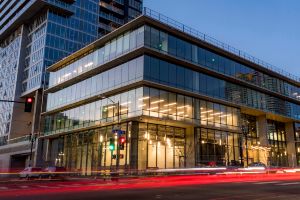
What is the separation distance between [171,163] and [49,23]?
1804 inches

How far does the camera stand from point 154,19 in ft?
135

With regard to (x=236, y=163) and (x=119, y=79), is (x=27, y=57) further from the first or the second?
(x=236, y=163)

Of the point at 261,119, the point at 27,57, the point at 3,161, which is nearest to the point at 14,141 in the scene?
the point at 3,161

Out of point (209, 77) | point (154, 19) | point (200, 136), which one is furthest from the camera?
point (209, 77)

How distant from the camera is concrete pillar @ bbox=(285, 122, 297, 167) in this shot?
201 ft

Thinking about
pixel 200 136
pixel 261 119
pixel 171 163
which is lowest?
pixel 171 163

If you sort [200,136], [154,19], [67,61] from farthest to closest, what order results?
[67,61], [200,136], [154,19]

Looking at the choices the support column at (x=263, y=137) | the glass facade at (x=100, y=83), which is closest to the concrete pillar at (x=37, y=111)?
the glass facade at (x=100, y=83)

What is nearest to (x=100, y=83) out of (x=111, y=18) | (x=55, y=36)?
(x=55, y=36)

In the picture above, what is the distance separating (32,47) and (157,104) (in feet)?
150

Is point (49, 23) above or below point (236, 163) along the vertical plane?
above

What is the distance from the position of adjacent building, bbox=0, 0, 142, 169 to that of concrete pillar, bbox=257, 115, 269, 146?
3977 cm

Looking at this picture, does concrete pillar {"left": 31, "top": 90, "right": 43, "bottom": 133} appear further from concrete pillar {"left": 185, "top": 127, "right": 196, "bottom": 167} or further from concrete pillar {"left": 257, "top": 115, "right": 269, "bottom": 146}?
concrete pillar {"left": 257, "top": 115, "right": 269, "bottom": 146}

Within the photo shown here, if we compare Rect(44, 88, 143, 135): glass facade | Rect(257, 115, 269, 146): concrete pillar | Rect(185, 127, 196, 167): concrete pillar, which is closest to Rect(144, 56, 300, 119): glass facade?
Rect(257, 115, 269, 146): concrete pillar
